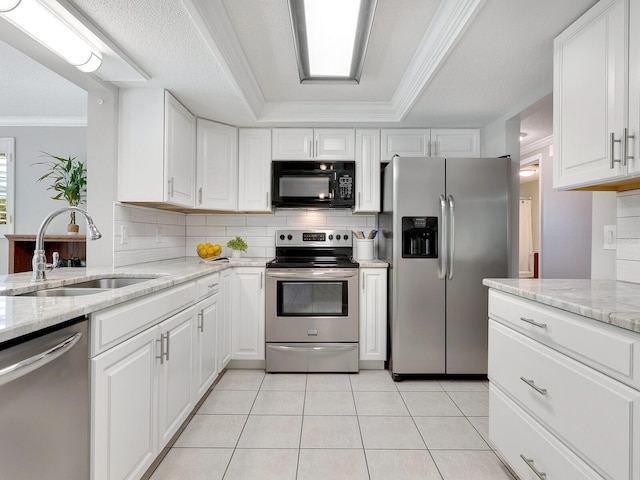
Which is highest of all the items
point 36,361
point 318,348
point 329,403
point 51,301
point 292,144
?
point 292,144

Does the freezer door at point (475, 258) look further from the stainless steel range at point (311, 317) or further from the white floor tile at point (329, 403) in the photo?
the white floor tile at point (329, 403)

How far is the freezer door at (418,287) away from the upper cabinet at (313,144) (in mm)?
661

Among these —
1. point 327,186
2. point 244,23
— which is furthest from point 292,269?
point 244,23

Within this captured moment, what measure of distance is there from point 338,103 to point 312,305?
5.69 feet

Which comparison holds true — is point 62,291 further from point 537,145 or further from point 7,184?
point 537,145

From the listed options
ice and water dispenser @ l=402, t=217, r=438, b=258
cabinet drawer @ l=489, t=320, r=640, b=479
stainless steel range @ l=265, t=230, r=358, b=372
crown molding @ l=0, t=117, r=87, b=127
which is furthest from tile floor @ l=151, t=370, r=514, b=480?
crown molding @ l=0, t=117, r=87, b=127

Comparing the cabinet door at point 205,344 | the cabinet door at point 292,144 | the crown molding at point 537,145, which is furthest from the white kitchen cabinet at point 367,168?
the crown molding at point 537,145

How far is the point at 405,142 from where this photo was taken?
3.21 meters

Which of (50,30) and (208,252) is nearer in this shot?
(50,30)

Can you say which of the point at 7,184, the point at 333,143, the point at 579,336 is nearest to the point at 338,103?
the point at 333,143

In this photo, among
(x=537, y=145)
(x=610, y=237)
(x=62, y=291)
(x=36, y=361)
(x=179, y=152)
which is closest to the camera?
(x=36, y=361)

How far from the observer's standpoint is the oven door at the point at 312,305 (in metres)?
2.88

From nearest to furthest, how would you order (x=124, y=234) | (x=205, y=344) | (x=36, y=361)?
(x=36, y=361) → (x=205, y=344) → (x=124, y=234)

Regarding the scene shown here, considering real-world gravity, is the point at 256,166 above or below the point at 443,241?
above
